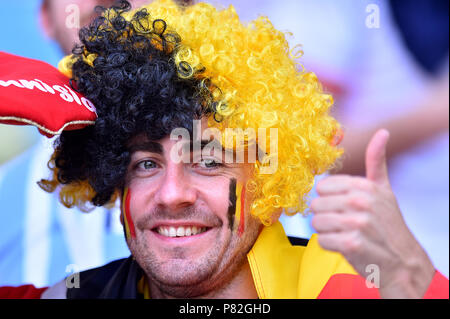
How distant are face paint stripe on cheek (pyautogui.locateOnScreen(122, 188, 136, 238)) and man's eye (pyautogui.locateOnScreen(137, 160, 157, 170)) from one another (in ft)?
0.38

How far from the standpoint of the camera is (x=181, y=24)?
2.05 meters

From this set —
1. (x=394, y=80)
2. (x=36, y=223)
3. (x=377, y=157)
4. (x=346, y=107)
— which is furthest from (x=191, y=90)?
(x=36, y=223)

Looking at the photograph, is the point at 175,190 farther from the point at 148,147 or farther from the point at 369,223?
the point at 369,223

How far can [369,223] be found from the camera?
1326mm

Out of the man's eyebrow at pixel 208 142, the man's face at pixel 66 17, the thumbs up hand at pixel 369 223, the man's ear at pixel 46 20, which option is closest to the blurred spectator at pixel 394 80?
the man's face at pixel 66 17

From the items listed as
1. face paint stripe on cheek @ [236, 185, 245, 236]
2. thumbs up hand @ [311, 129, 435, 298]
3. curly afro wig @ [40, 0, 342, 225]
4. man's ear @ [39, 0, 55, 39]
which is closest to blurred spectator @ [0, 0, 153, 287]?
man's ear @ [39, 0, 55, 39]

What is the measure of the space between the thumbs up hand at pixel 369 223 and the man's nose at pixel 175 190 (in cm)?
64

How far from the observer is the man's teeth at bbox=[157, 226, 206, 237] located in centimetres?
195

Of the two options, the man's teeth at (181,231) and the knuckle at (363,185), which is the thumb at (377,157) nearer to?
the knuckle at (363,185)

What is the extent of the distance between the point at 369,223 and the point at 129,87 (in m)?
1.10

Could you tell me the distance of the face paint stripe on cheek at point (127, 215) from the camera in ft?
6.70
